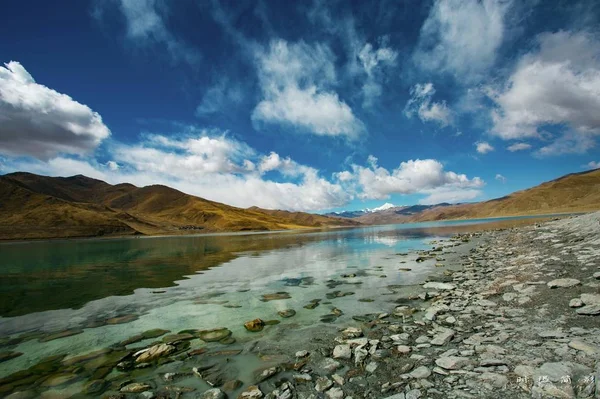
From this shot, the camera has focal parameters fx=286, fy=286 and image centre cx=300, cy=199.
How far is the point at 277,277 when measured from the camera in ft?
84.6

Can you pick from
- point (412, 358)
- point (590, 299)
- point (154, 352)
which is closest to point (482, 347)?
point (412, 358)

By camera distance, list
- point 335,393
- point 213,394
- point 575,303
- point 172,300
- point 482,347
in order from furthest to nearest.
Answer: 1. point 172,300
2. point 575,303
3. point 482,347
4. point 213,394
5. point 335,393

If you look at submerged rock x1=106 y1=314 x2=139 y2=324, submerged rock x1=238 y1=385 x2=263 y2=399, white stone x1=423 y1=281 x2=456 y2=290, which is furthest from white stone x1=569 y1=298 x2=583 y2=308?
submerged rock x1=106 y1=314 x2=139 y2=324

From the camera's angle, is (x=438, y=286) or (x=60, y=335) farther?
(x=438, y=286)

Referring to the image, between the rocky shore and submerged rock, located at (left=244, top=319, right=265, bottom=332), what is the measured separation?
0.30 feet

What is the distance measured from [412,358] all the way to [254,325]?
23.4 feet

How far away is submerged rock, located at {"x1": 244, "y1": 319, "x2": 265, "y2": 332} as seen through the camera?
1287 centimetres

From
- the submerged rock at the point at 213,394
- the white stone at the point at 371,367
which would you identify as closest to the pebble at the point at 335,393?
the white stone at the point at 371,367

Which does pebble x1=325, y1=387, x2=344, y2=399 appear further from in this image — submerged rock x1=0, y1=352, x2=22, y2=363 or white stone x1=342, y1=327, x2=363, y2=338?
submerged rock x1=0, y1=352, x2=22, y2=363

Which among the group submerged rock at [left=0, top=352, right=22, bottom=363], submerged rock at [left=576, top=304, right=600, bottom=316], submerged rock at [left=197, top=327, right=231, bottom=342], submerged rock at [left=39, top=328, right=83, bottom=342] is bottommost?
submerged rock at [left=0, top=352, right=22, bottom=363]

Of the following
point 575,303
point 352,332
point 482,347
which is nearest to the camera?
point 482,347

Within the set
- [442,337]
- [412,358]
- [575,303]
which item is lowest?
[412,358]

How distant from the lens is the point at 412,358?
8.64m

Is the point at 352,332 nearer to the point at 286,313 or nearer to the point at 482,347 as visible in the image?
the point at 482,347
